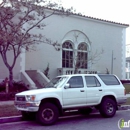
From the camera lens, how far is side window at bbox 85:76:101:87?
10841mm

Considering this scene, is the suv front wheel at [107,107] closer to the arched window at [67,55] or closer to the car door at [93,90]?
the car door at [93,90]

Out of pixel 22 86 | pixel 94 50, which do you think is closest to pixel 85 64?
pixel 94 50

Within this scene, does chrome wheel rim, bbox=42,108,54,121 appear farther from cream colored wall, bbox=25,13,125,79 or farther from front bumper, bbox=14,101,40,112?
cream colored wall, bbox=25,13,125,79

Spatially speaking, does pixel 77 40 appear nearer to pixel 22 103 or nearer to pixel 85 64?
pixel 85 64

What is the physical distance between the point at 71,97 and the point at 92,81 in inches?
56.0

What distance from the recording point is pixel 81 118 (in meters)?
10.9

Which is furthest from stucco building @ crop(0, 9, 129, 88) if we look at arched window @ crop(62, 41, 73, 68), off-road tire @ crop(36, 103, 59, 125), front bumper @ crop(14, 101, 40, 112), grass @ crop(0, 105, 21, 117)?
off-road tire @ crop(36, 103, 59, 125)

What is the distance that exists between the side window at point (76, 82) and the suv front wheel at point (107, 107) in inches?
48.0

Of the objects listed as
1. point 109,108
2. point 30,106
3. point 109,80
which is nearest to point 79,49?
point 109,80

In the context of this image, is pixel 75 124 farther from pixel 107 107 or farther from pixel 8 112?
pixel 8 112

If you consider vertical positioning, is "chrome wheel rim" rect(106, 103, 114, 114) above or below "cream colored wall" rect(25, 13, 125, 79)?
below

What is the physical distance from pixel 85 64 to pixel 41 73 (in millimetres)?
Answer: 6306

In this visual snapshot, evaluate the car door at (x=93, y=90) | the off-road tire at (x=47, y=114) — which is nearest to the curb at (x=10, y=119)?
the off-road tire at (x=47, y=114)

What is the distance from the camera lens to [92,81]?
10984 millimetres
